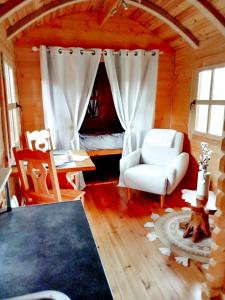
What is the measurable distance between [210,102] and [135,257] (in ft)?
7.22

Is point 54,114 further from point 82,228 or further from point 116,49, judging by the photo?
point 82,228

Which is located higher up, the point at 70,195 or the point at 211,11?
the point at 211,11

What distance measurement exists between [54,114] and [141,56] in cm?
156

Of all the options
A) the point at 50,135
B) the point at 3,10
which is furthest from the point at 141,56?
the point at 3,10

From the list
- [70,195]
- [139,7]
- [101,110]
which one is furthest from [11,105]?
[101,110]

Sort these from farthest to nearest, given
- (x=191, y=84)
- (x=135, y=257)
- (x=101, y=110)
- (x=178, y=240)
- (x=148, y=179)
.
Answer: (x=101, y=110) < (x=191, y=84) < (x=148, y=179) < (x=178, y=240) < (x=135, y=257)

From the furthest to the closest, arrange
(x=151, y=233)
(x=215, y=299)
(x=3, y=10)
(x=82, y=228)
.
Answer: (x=151, y=233), (x=3, y=10), (x=215, y=299), (x=82, y=228)

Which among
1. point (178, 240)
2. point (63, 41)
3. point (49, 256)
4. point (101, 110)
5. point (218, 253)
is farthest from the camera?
point (101, 110)

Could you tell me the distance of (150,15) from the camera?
3133 mm

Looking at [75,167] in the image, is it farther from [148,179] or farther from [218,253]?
[218,253]

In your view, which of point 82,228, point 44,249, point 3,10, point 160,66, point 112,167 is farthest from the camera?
point 112,167

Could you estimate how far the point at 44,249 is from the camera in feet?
2.87

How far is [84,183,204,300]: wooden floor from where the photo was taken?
1.69 metres

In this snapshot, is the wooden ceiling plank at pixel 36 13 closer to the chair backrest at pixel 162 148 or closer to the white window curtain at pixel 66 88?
the white window curtain at pixel 66 88
